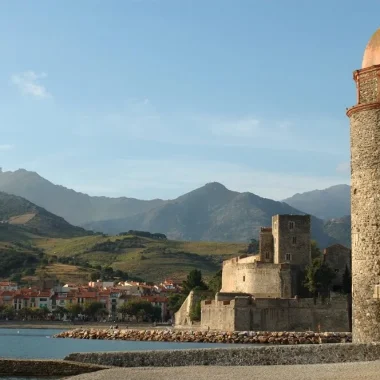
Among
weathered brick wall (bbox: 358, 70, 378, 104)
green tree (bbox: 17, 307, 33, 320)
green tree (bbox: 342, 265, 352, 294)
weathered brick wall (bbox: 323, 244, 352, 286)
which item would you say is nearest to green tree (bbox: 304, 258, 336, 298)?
green tree (bbox: 342, 265, 352, 294)

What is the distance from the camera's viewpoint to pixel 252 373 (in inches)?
635

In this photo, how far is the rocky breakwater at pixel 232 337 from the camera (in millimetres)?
42169

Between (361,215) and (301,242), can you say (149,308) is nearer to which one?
(301,242)

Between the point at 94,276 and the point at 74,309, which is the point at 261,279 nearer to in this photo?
the point at 74,309

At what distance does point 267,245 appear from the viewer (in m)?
54.3

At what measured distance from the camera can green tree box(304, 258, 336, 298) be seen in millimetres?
50594

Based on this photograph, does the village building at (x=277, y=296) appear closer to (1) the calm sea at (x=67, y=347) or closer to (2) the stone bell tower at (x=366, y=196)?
(1) the calm sea at (x=67, y=347)

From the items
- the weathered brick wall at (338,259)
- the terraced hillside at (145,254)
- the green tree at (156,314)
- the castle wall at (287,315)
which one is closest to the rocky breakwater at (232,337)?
the castle wall at (287,315)

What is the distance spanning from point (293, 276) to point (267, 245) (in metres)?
3.64

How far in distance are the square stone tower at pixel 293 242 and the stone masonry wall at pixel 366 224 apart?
31.9 metres

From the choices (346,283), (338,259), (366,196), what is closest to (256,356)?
(366,196)

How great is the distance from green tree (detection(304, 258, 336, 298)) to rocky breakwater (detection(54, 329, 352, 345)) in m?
5.08

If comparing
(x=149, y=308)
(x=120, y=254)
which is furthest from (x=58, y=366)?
(x=120, y=254)

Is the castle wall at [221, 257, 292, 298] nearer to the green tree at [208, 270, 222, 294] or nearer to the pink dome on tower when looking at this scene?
the green tree at [208, 270, 222, 294]
